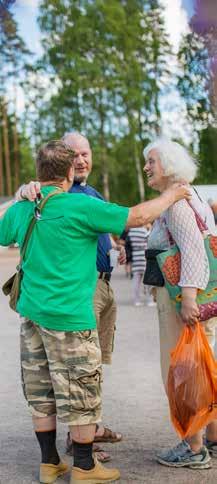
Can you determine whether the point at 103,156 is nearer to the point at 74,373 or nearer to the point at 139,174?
the point at 139,174

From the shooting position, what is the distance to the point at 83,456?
376cm

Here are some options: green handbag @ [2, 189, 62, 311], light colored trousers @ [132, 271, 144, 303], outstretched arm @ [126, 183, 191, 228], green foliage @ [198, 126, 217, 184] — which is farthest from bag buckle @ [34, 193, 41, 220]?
green foliage @ [198, 126, 217, 184]

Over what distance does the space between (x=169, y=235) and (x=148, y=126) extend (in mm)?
36366

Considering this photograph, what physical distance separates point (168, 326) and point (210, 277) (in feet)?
1.13

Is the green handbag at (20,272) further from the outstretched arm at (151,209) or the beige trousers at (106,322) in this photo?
the beige trousers at (106,322)

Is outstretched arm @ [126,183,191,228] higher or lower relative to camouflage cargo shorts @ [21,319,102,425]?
higher

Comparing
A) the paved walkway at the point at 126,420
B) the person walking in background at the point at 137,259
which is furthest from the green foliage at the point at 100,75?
the paved walkway at the point at 126,420

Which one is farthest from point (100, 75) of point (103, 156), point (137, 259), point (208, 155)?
point (137, 259)

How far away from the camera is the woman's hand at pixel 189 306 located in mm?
3793

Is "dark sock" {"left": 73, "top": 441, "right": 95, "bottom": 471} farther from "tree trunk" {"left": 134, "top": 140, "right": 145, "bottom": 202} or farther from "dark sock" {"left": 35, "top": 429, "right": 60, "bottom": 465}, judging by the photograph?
"tree trunk" {"left": 134, "top": 140, "right": 145, "bottom": 202}

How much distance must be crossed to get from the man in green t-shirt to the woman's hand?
0.43m

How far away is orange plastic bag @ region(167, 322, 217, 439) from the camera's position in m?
3.76

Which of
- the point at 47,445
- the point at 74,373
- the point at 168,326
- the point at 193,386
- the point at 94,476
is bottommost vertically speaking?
the point at 94,476

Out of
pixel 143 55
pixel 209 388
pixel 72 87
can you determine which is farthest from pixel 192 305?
pixel 143 55
